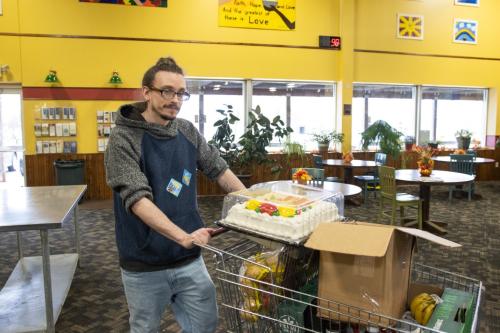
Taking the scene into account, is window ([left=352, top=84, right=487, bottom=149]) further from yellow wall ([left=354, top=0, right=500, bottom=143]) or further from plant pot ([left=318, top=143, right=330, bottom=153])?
plant pot ([left=318, top=143, right=330, bottom=153])

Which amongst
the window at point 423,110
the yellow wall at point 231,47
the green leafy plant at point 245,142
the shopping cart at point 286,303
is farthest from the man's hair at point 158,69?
the window at point 423,110

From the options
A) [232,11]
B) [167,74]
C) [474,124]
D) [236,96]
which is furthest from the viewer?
[474,124]

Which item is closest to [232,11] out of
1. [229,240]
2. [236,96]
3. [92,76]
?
[236,96]

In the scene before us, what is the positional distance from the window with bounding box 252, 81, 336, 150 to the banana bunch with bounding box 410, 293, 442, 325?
26.1ft

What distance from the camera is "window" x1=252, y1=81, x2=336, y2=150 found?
9.37m

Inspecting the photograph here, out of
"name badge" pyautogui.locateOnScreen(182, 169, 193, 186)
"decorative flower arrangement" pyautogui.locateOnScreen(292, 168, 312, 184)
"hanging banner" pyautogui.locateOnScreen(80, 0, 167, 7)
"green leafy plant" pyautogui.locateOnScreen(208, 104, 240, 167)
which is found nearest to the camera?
"name badge" pyautogui.locateOnScreen(182, 169, 193, 186)

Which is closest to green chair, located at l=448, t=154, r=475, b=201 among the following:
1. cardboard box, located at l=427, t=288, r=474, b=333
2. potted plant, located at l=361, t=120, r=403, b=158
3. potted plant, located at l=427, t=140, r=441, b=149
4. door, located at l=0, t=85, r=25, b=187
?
potted plant, located at l=361, t=120, r=403, b=158

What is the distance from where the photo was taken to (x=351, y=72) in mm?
9305

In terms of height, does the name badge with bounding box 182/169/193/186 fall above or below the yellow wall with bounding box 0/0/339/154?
below

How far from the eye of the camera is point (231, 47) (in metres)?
8.68

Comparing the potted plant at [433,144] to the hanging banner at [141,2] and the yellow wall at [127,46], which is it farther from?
the hanging banner at [141,2]

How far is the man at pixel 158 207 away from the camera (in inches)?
65.6

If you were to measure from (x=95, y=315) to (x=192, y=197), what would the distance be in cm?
202

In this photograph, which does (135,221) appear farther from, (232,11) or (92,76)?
(232,11)
